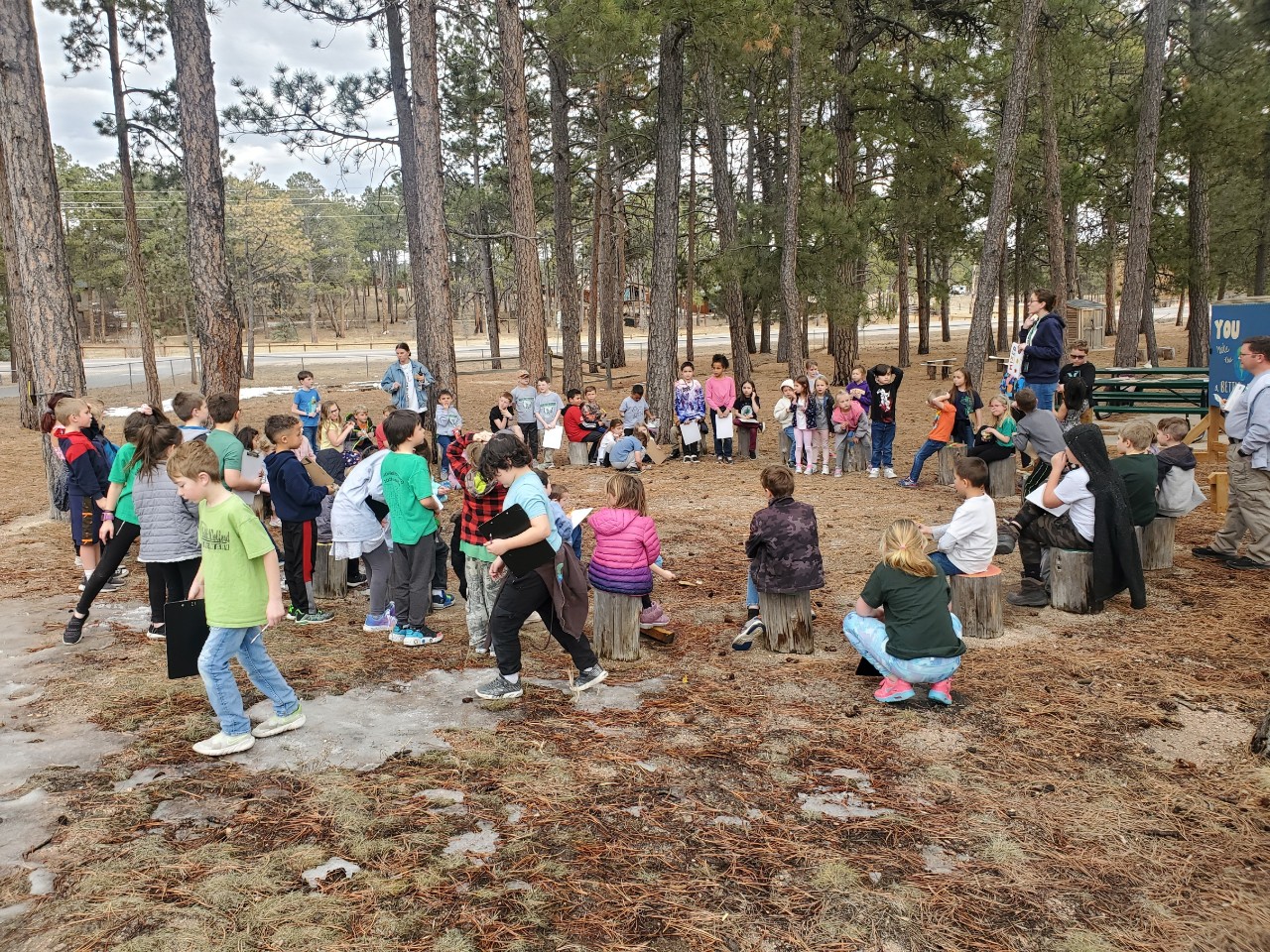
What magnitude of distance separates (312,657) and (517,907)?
11.1 ft

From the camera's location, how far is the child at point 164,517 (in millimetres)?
5801

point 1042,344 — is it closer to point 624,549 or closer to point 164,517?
point 624,549

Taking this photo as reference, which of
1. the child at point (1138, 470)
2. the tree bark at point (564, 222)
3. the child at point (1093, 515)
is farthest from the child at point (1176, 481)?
the tree bark at point (564, 222)

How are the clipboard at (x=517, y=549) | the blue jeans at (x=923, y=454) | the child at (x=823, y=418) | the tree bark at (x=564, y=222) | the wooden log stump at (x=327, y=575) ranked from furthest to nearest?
the tree bark at (x=564, y=222) < the child at (x=823, y=418) < the blue jeans at (x=923, y=454) < the wooden log stump at (x=327, y=575) < the clipboard at (x=517, y=549)

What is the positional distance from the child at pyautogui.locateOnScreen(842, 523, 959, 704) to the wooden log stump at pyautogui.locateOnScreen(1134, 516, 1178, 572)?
11.8ft

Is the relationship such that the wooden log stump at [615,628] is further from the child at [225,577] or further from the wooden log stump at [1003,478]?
the wooden log stump at [1003,478]

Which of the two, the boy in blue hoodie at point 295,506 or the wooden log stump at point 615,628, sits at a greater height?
the boy in blue hoodie at point 295,506

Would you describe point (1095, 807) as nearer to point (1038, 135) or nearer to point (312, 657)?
point (312, 657)

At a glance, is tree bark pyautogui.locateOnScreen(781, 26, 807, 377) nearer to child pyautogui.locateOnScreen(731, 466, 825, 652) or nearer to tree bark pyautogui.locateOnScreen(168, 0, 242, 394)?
tree bark pyautogui.locateOnScreen(168, 0, 242, 394)

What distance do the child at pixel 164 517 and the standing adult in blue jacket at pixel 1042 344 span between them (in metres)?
8.61

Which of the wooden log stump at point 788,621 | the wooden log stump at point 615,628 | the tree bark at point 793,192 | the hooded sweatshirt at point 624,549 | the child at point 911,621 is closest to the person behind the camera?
the child at point 911,621

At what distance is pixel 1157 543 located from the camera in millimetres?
7770

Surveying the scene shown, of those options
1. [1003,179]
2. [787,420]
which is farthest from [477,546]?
[1003,179]

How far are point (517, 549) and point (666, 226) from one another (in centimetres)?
1188
